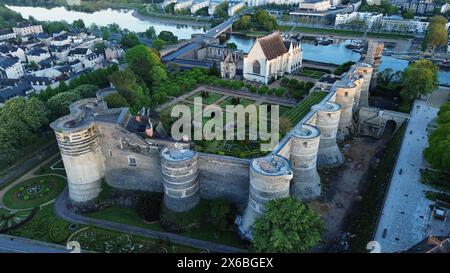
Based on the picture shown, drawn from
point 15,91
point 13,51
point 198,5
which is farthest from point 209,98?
point 198,5

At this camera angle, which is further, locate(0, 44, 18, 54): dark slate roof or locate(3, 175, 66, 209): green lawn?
locate(0, 44, 18, 54): dark slate roof

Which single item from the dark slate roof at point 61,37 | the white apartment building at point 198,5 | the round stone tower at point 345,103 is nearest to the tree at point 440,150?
the round stone tower at point 345,103

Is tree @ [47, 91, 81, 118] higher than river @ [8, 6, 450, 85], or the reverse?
tree @ [47, 91, 81, 118]

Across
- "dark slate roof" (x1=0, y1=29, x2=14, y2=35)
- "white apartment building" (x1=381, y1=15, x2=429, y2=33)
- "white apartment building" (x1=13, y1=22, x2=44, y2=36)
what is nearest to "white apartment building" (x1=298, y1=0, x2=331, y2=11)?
"white apartment building" (x1=381, y1=15, x2=429, y2=33)

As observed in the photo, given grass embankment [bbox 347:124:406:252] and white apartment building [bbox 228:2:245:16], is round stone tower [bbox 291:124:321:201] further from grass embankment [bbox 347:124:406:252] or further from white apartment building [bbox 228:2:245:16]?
white apartment building [bbox 228:2:245:16]

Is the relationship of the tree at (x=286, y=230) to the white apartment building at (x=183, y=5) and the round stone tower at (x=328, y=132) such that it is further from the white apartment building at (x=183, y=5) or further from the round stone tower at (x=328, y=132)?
the white apartment building at (x=183, y=5)

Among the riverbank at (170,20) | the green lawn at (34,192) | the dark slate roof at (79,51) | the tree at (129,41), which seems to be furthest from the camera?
the riverbank at (170,20)

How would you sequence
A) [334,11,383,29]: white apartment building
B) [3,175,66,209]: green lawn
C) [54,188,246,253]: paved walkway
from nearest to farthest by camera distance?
[54,188,246,253]: paved walkway, [3,175,66,209]: green lawn, [334,11,383,29]: white apartment building
